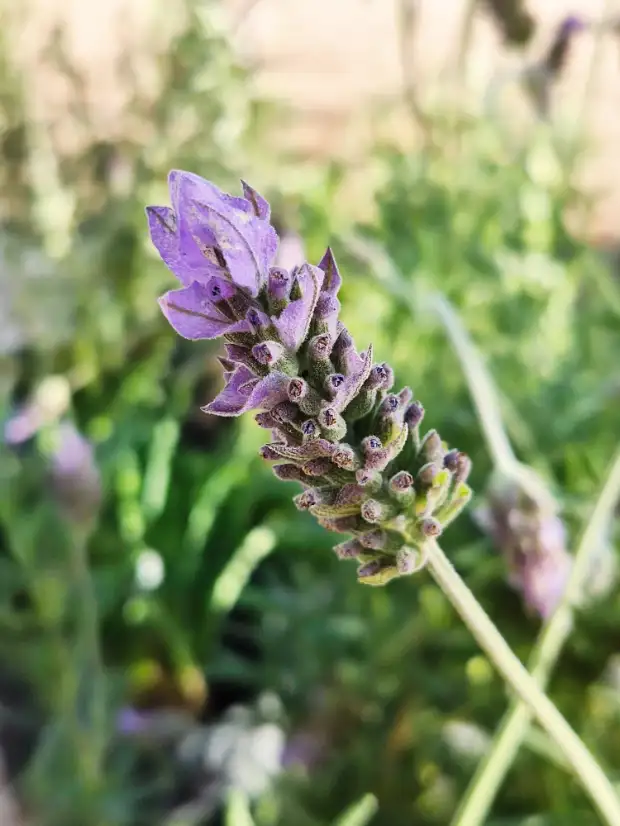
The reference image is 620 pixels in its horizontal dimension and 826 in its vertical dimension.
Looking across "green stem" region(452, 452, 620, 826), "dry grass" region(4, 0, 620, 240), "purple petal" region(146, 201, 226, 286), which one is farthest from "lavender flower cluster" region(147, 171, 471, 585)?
"dry grass" region(4, 0, 620, 240)

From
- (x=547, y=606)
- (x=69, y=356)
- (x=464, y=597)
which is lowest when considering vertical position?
(x=69, y=356)

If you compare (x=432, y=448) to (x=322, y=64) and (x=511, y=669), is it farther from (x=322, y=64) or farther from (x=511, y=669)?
(x=322, y=64)

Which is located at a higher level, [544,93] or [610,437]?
[544,93]

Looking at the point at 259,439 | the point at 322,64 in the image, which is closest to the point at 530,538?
the point at 259,439

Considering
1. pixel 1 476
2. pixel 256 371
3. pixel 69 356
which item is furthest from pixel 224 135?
pixel 256 371

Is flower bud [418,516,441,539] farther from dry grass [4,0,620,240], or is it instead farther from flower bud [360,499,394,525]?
dry grass [4,0,620,240]

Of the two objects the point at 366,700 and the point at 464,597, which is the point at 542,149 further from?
the point at 464,597

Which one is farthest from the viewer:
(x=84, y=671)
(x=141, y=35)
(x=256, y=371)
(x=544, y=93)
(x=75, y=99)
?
(x=141, y=35)

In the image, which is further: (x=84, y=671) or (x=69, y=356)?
(x=69, y=356)
